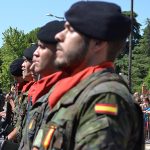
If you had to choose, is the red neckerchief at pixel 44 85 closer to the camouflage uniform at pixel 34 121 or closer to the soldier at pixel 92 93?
the camouflage uniform at pixel 34 121

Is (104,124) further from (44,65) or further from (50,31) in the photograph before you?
(50,31)

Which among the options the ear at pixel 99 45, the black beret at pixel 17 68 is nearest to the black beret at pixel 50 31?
the ear at pixel 99 45

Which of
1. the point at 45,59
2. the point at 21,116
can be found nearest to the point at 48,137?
the point at 45,59

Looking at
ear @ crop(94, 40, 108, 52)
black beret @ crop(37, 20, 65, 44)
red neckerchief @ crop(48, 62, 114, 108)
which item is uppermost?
black beret @ crop(37, 20, 65, 44)

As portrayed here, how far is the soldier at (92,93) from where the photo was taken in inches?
94.1

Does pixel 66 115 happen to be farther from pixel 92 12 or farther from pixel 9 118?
pixel 9 118

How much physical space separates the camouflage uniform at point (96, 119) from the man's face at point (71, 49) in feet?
0.51

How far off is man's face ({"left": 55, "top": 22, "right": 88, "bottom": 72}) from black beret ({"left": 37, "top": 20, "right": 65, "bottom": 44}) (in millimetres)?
1776

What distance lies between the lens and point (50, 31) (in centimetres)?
479

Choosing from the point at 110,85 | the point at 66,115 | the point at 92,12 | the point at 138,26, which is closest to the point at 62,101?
the point at 66,115

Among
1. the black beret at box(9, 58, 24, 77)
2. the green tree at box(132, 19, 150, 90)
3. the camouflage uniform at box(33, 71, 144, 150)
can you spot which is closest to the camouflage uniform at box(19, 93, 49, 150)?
the camouflage uniform at box(33, 71, 144, 150)

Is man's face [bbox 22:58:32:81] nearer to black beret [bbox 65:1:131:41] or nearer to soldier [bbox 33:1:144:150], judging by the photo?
soldier [bbox 33:1:144:150]

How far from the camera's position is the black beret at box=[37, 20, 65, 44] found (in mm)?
4699

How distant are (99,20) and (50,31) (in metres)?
2.19
